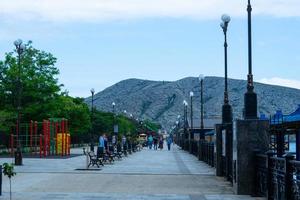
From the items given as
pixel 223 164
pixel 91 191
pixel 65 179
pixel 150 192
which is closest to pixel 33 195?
pixel 91 191

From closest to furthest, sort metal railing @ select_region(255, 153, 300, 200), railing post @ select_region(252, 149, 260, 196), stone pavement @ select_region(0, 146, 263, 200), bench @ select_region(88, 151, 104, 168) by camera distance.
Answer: metal railing @ select_region(255, 153, 300, 200)
stone pavement @ select_region(0, 146, 263, 200)
railing post @ select_region(252, 149, 260, 196)
bench @ select_region(88, 151, 104, 168)

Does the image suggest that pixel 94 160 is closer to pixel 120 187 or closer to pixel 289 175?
pixel 120 187

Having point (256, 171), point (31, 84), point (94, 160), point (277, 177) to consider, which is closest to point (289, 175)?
point (277, 177)

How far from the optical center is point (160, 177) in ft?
82.7

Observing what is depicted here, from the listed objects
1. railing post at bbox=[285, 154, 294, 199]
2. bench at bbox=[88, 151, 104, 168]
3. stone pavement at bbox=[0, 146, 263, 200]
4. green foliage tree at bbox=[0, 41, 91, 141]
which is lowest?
stone pavement at bbox=[0, 146, 263, 200]

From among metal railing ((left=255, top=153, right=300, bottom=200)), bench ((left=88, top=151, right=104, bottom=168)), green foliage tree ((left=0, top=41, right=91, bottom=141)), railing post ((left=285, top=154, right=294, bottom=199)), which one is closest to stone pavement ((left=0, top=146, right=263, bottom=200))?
metal railing ((left=255, top=153, right=300, bottom=200))

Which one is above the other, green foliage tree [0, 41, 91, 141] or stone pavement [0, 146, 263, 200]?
green foliage tree [0, 41, 91, 141]

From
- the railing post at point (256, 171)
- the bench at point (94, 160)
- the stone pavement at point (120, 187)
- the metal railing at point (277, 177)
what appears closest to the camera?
the metal railing at point (277, 177)

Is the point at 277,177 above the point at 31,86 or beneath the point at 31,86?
beneath

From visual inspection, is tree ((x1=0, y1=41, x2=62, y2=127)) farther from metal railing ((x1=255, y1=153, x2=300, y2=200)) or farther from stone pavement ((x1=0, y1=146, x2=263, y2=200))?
metal railing ((x1=255, y1=153, x2=300, y2=200))

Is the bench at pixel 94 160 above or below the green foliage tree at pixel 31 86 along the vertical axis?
below

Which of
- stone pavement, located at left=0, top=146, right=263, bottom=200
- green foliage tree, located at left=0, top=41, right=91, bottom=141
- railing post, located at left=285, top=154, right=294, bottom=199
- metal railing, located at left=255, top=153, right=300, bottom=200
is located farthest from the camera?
green foliage tree, located at left=0, top=41, right=91, bottom=141

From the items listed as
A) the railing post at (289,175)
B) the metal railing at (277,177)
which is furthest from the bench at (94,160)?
the railing post at (289,175)

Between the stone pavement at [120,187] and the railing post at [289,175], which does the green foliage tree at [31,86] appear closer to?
the stone pavement at [120,187]
